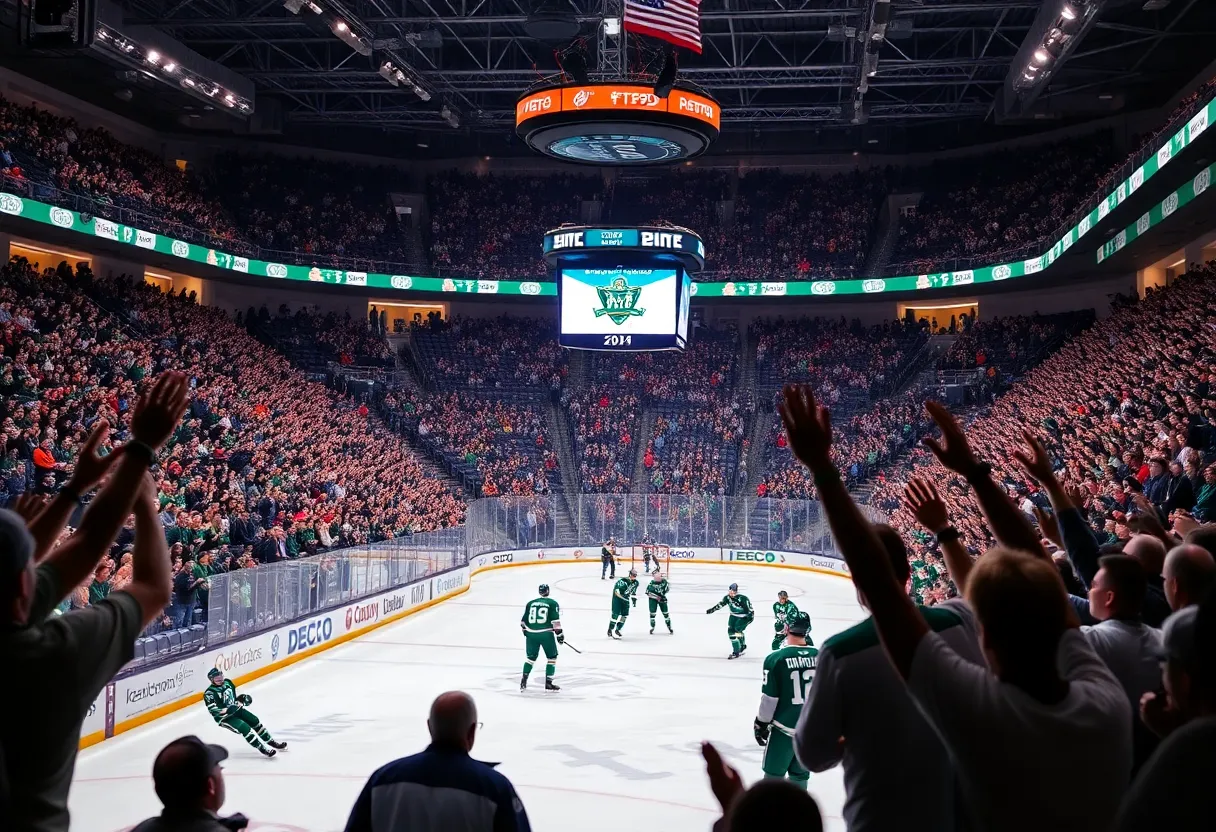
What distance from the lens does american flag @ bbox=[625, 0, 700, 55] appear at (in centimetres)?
1944

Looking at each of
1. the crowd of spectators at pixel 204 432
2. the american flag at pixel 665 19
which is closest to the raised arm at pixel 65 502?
the crowd of spectators at pixel 204 432

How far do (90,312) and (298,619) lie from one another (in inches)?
491

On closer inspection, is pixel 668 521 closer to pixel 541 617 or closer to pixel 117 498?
pixel 541 617

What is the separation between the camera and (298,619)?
18.9m

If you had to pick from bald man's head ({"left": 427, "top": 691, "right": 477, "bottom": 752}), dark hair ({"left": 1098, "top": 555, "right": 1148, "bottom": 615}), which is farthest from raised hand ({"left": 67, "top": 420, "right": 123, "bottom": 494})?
dark hair ({"left": 1098, "top": 555, "right": 1148, "bottom": 615})

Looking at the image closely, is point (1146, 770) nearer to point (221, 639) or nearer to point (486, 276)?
point (221, 639)

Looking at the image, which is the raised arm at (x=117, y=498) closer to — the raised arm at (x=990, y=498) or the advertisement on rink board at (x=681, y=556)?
the raised arm at (x=990, y=498)

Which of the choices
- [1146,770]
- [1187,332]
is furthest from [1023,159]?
[1146,770]

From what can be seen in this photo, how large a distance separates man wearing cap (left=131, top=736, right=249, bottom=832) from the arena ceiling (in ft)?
76.2

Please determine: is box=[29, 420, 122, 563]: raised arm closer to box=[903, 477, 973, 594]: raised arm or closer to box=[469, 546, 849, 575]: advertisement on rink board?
box=[903, 477, 973, 594]: raised arm

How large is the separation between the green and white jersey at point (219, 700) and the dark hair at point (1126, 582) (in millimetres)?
10991

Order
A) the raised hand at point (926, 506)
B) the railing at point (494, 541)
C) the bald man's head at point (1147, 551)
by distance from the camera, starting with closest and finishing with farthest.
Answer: the raised hand at point (926, 506), the bald man's head at point (1147, 551), the railing at point (494, 541)

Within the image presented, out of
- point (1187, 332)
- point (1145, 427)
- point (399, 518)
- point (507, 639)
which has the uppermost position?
point (1187, 332)

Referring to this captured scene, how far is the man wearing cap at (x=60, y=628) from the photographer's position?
2518 mm
